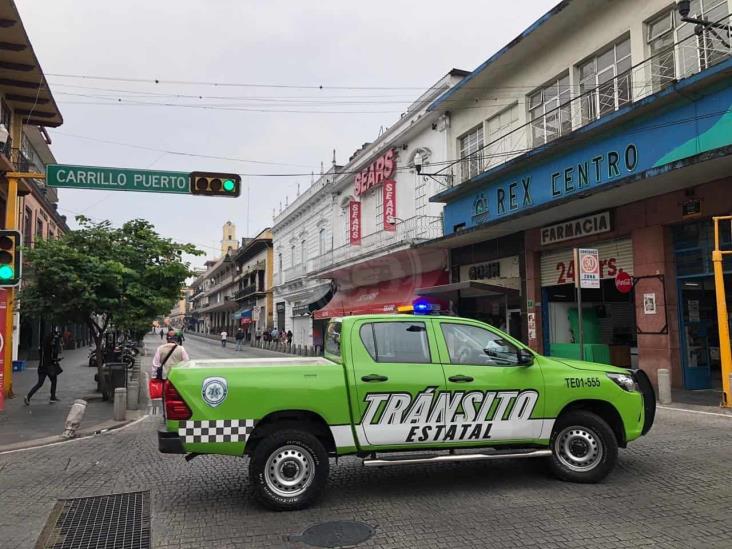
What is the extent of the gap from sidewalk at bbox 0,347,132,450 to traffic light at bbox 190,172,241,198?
17.2ft

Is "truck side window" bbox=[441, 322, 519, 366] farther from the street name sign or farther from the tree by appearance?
the tree

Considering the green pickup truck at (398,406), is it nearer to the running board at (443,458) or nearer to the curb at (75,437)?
the running board at (443,458)

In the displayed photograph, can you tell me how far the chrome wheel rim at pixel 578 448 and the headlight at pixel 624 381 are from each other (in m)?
0.60

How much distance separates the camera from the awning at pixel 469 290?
698 inches

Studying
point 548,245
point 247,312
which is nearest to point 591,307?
point 548,245

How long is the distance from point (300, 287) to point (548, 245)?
1092 inches

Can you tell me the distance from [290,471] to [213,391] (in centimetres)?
107

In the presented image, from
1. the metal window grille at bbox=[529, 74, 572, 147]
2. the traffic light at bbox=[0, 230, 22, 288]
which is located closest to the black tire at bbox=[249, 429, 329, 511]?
the traffic light at bbox=[0, 230, 22, 288]

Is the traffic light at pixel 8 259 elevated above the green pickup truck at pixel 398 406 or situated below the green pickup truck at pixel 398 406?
above

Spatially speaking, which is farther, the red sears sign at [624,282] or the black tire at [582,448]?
the red sears sign at [624,282]

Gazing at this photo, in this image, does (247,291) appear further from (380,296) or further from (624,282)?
(624,282)

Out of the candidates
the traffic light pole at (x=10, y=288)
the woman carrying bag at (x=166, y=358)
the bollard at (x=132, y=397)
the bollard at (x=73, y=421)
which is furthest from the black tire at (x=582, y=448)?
the traffic light pole at (x=10, y=288)

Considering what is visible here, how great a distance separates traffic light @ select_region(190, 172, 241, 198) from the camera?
43.0 ft

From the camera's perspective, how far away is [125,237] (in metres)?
15.1
